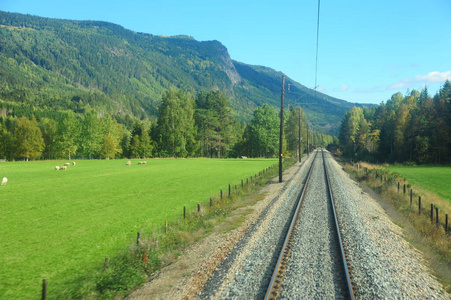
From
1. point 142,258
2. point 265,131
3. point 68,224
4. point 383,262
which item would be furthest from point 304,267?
point 265,131

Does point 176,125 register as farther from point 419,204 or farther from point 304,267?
point 304,267

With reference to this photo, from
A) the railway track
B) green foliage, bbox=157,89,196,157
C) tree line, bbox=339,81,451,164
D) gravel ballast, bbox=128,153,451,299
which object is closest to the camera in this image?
the railway track

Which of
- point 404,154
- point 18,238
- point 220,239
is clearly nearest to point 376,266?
point 220,239

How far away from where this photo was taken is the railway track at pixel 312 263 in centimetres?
805

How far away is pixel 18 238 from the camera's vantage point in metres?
14.2

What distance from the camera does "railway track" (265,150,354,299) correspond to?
805cm

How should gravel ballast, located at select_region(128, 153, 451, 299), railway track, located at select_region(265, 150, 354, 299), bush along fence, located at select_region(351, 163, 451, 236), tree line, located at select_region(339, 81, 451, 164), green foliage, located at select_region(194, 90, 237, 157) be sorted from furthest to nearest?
green foliage, located at select_region(194, 90, 237, 157) < tree line, located at select_region(339, 81, 451, 164) < bush along fence, located at select_region(351, 163, 451, 236) < gravel ballast, located at select_region(128, 153, 451, 299) < railway track, located at select_region(265, 150, 354, 299)

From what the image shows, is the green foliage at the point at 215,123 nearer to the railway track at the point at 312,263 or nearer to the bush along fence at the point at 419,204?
the bush along fence at the point at 419,204

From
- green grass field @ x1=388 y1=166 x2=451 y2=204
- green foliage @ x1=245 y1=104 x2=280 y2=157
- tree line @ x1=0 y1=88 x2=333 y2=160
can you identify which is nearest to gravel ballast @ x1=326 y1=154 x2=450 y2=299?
green grass field @ x1=388 y1=166 x2=451 y2=204

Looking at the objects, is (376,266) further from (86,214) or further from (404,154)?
(404,154)

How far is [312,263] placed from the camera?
9977 millimetres

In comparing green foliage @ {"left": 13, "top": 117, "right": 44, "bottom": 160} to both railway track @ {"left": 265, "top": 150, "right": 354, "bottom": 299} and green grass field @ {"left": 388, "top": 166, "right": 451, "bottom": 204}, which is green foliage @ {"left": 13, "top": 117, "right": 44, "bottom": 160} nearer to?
railway track @ {"left": 265, "top": 150, "right": 354, "bottom": 299}

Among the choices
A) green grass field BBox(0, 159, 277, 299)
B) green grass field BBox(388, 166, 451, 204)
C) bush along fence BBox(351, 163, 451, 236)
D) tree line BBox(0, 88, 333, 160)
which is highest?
tree line BBox(0, 88, 333, 160)

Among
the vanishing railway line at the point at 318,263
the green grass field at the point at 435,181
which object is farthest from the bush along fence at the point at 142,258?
the green grass field at the point at 435,181
